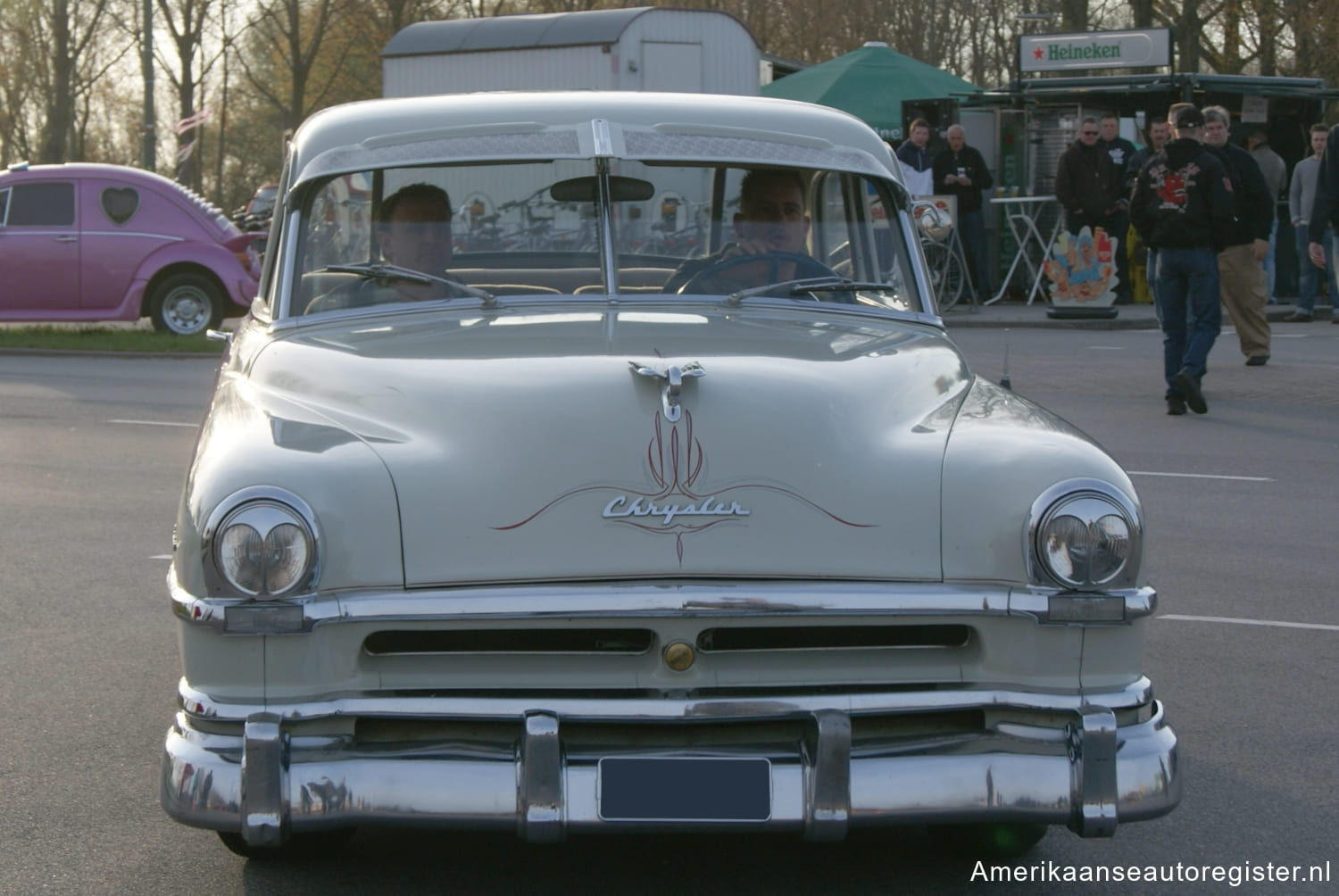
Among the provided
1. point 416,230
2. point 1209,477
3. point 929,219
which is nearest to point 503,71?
point 1209,477

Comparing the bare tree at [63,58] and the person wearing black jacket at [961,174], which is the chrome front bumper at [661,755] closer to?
the person wearing black jacket at [961,174]

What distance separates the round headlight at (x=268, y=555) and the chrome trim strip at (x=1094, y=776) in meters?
1.52

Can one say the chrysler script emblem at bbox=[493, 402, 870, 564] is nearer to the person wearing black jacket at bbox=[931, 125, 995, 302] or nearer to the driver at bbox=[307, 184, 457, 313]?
the driver at bbox=[307, 184, 457, 313]

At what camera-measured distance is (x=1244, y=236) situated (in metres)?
12.8

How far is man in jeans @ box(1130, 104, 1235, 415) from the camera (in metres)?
11.6

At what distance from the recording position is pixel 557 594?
11.0 feet

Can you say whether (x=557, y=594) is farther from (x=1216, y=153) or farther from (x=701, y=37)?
(x=701, y=37)

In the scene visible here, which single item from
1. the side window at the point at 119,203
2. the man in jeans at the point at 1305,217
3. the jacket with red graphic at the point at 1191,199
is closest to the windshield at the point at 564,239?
the jacket with red graphic at the point at 1191,199

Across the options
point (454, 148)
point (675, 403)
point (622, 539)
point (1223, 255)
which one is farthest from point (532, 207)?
point (1223, 255)

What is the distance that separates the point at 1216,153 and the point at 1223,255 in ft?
5.74

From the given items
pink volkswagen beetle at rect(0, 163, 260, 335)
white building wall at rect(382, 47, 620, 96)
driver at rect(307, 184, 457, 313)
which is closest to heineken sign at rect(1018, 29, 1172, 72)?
white building wall at rect(382, 47, 620, 96)

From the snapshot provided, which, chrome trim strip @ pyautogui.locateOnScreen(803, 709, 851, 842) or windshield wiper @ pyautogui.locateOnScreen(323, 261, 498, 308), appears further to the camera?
windshield wiper @ pyautogui.locateOnScreen(323, 261, 498, 308)

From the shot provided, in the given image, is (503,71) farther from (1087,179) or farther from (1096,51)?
(1087,179)

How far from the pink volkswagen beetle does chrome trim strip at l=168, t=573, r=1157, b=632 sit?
15.4 m
